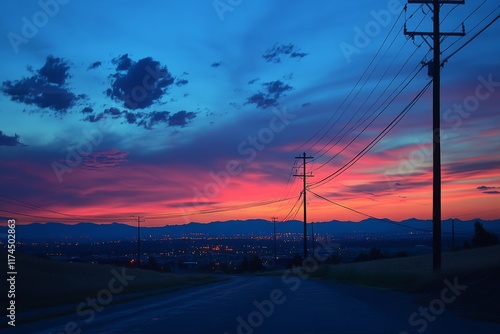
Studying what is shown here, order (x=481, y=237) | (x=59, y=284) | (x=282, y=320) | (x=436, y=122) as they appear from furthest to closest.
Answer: (x=481, y=237)
(x=59, y=284)
(x=436, y=122)
(x=282, y=320)

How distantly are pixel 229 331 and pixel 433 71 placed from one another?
1746 cm

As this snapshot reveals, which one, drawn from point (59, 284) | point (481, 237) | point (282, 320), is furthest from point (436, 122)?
point (481, 237)

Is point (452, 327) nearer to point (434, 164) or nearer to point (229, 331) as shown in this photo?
point (229, 331)

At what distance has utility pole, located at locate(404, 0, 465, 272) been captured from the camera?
26.6 meters

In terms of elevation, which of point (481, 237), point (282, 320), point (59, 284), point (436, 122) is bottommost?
point (59, 284)

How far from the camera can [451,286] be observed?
22953 mm

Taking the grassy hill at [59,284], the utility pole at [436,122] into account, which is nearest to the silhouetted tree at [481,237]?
the grassy hill at [59,284]

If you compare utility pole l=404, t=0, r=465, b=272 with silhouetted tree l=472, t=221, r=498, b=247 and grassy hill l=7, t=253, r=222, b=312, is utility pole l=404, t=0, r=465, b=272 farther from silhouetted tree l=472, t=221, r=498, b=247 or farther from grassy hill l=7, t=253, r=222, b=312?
silhouetted tree l=472, t=221, r=498, b=247

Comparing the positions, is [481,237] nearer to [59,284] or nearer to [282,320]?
[59,284]

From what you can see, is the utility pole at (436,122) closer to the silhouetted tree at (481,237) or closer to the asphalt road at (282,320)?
the asphalt road at (282,320)

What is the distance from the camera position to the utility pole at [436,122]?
87.2ft

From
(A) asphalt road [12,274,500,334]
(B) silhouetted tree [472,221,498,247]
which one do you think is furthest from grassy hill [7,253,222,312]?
(B) silhouetted tree [472,221,498,247]

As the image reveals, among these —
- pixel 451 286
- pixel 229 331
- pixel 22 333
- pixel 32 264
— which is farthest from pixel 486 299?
pixel 32 264

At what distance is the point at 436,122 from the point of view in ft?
87.5
